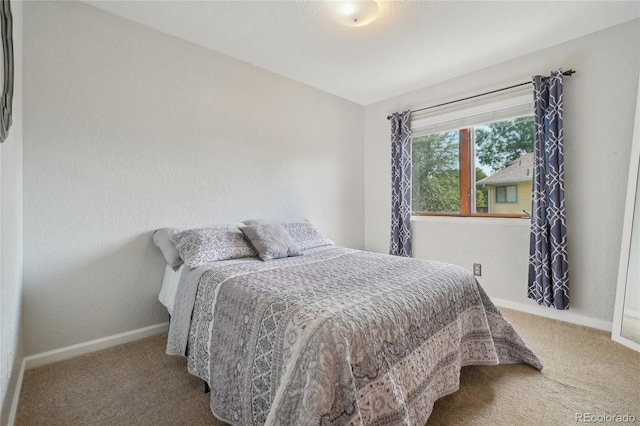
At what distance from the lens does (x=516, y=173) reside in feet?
9.53

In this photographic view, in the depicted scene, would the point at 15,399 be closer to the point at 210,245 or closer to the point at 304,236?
the point at 210,245

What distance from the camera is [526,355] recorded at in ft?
6.13

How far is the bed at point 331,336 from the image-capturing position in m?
1.05

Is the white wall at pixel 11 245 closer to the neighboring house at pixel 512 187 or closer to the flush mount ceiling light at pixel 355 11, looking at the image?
the flush mount ceiling light at pixel 355 11

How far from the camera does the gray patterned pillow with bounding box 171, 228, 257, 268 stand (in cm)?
200

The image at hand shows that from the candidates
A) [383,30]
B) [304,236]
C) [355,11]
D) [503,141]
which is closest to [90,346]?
[304,236]

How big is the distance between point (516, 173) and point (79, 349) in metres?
3.93

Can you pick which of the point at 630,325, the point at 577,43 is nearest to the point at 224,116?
the point at 577,43

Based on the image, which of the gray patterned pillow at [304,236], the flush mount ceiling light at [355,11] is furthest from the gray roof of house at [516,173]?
the flush mount ceiling light at [355,11]

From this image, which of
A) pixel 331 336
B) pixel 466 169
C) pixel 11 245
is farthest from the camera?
pixel 466 169

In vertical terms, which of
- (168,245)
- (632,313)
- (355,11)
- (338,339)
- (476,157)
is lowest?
(632,313)

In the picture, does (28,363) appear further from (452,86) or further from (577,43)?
(577,43)

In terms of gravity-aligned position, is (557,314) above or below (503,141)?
below

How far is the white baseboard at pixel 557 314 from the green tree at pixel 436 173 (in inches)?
43.2
